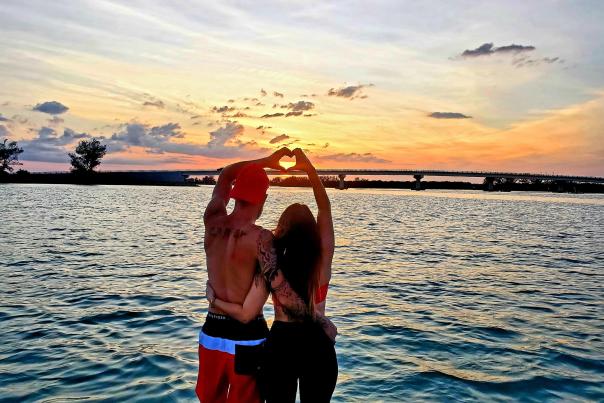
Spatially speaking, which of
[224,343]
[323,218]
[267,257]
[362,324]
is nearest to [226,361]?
[224,343]

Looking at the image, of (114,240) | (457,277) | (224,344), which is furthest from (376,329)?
(114,240)

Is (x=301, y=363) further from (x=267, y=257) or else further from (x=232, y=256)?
(x=232, y=256)

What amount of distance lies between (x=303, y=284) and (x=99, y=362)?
593 cm

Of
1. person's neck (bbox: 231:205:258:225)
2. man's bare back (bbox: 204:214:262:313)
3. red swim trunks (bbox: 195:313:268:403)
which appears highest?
person's neck (bbox: 231:205:258:225)

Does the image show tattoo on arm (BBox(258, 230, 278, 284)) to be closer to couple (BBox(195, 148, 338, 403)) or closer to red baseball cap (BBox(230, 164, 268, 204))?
couple (BBox(195, 148, 338, 403))

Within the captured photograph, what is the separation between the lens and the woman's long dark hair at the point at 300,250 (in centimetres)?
429

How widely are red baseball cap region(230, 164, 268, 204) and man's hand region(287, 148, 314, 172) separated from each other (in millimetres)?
425

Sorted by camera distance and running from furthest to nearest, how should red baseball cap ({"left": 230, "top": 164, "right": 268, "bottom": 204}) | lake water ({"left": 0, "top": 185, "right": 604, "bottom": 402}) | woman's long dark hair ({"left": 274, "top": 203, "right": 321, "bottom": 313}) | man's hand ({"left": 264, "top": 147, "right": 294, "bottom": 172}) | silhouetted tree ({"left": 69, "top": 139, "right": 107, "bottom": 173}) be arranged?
1. silhouetted tree ({"left": 69, "top": 139, "right": 107, "bottom": 173})
2. lake water ({"left": 0, "top": 185, "right": 604, "bottom": 402})
3. man's hand ({"left": 264, "top": 147, "right": 294, "bottom": 172})
4. red baseball cap ({"left": 230, "top": 164, "right": 268, "bottom": 204})
5. woman's long dark hair ({"left": 274, "top": 203, "right": 321, "bottom": 313})

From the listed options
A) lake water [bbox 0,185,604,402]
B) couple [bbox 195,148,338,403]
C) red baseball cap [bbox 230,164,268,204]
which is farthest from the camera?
lake water [bbox 0,185,604,402]

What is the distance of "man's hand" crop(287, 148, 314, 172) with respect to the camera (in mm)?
4943

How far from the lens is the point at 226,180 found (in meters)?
5.22

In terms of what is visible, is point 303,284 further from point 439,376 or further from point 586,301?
point 586,301

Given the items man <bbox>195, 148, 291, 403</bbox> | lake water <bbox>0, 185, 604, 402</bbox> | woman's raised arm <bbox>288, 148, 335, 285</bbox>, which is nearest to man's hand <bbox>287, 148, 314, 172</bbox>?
woman's raised arm <bbox>288, 148, 335, 285</bbox>

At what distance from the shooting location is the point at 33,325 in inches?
422
